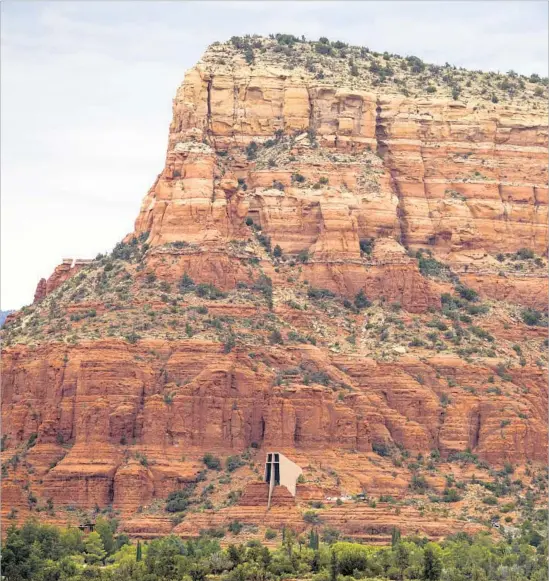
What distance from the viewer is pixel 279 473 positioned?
169 metres

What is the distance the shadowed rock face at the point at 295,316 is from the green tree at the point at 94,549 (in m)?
3.74

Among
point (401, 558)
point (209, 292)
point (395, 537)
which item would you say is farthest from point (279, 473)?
point (209, 292)

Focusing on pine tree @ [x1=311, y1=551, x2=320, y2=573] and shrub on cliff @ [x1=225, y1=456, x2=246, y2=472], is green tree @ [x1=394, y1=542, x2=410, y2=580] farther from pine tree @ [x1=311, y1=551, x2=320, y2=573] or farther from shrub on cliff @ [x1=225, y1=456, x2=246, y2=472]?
shrub on cliff @ [x1=225, y1=456, x2=246, y2=472]

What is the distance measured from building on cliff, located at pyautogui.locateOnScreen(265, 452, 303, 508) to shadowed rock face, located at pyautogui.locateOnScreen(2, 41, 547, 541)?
76 centimetres

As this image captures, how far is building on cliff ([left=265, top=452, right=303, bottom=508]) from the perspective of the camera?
169 metres

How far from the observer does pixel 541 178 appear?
196m

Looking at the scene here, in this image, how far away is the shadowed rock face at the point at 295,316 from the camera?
17325 centimetres

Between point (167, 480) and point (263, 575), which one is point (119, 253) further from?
point (263, 575)

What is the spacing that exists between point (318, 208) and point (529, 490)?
81.8ft

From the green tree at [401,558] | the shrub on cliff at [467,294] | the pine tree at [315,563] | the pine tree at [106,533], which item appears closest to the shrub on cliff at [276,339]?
the shrub on cliff at [467,294]

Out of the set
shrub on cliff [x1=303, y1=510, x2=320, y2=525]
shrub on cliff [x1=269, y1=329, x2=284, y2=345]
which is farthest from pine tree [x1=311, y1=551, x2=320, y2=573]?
shrub on cliff [x1=269, y1=329, x2=284, y2=345]

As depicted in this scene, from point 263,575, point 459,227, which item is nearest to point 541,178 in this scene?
point 459,227

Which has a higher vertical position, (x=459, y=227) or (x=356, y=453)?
(x=459, y=227)

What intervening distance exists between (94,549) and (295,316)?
2646cm
